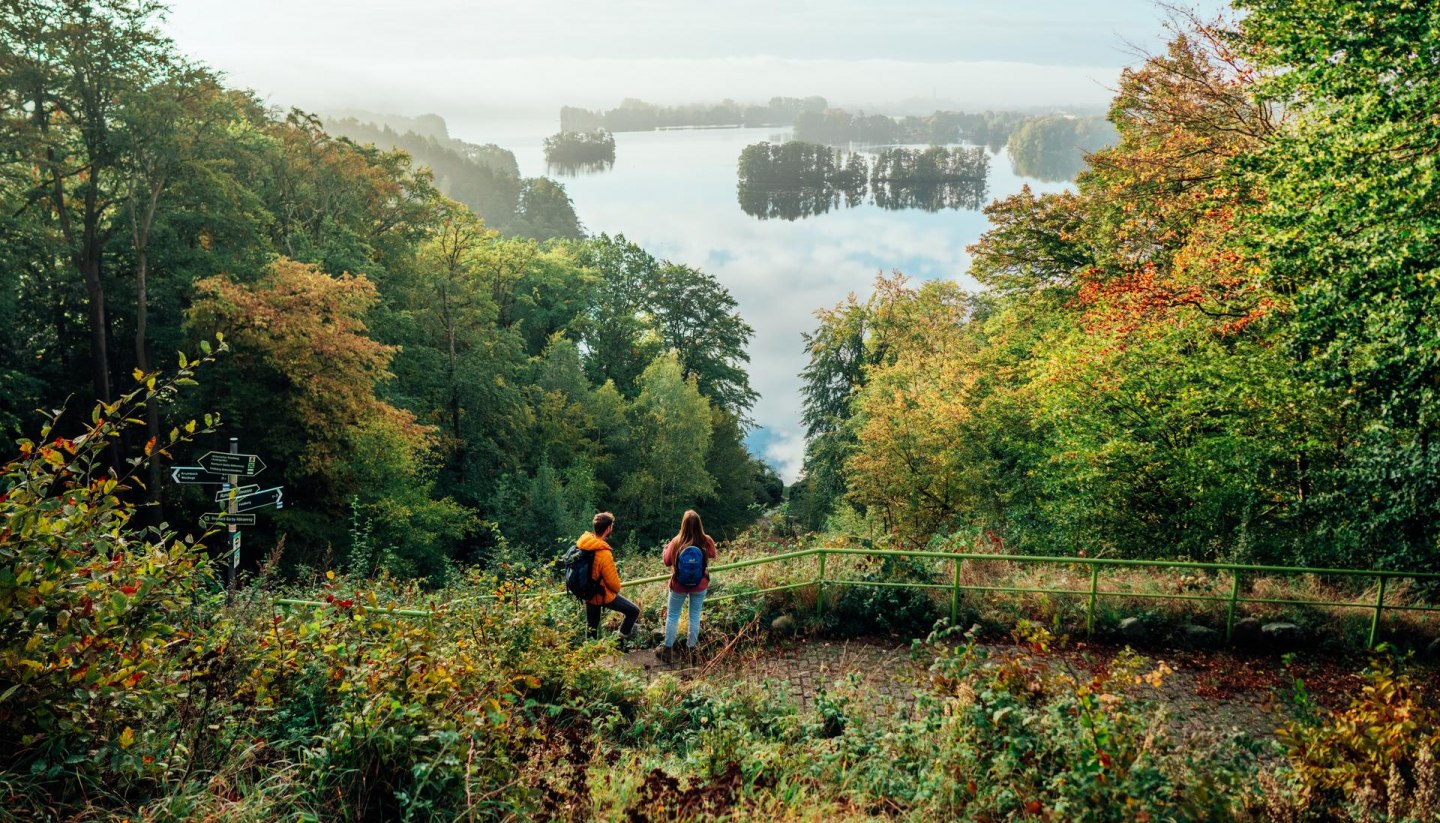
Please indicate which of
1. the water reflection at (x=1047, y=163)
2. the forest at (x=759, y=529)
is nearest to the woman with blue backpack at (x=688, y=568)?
the forest at (x=759, y=529)

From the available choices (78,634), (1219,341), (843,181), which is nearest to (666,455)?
(1219,341)

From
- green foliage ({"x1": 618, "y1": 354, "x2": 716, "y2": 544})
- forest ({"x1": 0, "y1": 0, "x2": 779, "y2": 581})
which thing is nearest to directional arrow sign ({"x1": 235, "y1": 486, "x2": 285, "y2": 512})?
forest ({"x1": 0, "y1": 0, "x2": 779, "y2": 581})

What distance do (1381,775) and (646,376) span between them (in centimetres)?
3698

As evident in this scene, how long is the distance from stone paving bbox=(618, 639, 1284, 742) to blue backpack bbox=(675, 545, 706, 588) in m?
0.74

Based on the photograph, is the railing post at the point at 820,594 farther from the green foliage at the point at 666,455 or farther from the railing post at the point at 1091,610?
the green foliage at the point at 666,455

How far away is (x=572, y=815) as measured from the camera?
401cm

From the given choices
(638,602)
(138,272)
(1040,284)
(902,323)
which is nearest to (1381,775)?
(638,602)

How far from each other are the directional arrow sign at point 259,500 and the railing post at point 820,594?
700 centimetres

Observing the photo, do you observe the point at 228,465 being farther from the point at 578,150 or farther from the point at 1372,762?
the point at 578,150

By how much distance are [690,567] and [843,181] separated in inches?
5847

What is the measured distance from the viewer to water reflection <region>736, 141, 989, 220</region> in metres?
141

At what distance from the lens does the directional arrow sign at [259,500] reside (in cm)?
1041

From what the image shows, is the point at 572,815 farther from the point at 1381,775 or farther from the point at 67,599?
the point at 1381,775

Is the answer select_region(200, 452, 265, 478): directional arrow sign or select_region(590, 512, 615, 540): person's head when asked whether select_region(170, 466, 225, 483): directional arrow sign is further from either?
select_region(590, 512, 615, 540): person's head
